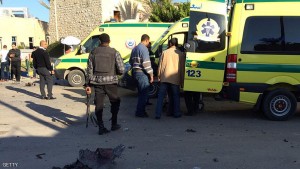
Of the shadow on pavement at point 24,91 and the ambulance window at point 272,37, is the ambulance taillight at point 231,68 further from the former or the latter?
the shadow on pavement at point 24,91

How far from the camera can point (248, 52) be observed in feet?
24.8

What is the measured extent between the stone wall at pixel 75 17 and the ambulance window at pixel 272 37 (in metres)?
29.8

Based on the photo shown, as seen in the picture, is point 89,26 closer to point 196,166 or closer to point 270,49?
point 270,49

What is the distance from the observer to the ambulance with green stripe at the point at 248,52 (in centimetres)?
754

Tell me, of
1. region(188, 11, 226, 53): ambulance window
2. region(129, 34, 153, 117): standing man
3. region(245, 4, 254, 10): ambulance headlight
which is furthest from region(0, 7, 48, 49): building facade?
region(245, 4, 254, 10): ambulance headlight

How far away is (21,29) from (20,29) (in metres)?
0.15

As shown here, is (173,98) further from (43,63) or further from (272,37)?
(43,63)

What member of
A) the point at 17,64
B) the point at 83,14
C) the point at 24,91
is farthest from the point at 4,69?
the point at 83,14

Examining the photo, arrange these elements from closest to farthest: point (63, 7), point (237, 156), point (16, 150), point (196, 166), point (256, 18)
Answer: point (196, 166) < point (237, 156) < point (16, 150) < point (256, 18) < point (63, 7)

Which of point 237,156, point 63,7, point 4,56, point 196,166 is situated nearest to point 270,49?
point 237,156

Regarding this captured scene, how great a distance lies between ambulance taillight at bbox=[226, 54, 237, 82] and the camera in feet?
Result: 24.9

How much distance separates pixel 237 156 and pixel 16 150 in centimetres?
341

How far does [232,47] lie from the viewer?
299 inches

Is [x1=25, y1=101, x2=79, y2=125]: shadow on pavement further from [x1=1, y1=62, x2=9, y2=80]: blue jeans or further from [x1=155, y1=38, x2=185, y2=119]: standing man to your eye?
[x1=1, y1=62, x2=9, y2=80]: blue jeans
